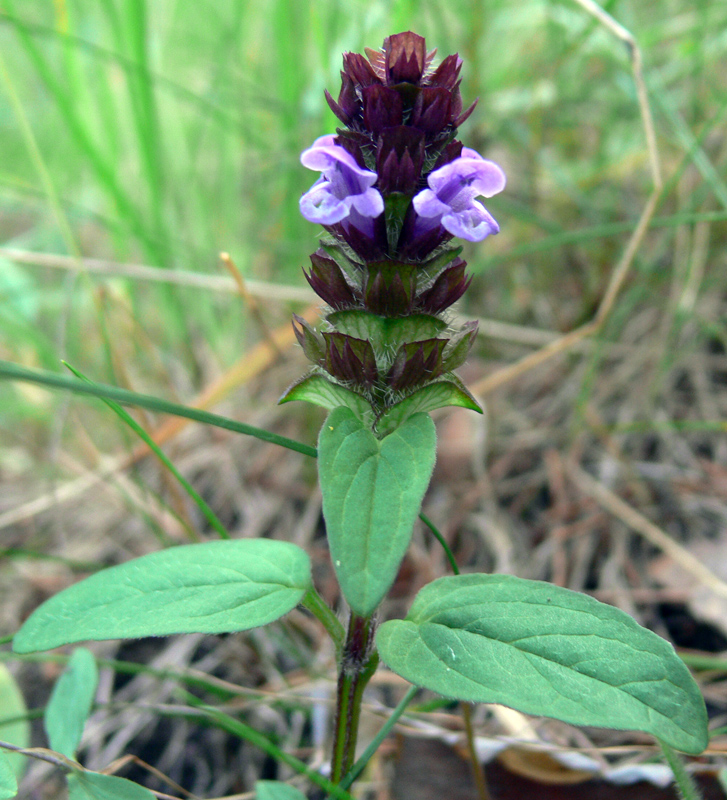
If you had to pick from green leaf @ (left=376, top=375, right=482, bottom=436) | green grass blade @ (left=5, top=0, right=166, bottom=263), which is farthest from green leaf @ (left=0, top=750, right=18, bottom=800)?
green grass blade @ (left=5, top=0, right=166, bottom=263)

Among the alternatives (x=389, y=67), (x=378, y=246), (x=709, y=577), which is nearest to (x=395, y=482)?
(x=378, y=246)

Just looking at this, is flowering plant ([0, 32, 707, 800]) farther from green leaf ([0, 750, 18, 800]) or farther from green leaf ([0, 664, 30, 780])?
green leaf ([0, 664, 30, 780])

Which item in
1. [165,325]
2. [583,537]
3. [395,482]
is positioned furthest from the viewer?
[165,325]

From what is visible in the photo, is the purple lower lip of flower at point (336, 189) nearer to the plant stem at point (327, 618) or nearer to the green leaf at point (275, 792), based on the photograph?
the plant stem at point (327, 618)

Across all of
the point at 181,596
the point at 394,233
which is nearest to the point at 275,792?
the point at 181,596

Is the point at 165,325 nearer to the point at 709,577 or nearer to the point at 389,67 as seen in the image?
the point at 389,67

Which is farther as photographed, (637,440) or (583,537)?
(637,440)

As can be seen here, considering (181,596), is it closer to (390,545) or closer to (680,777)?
(390,545)
